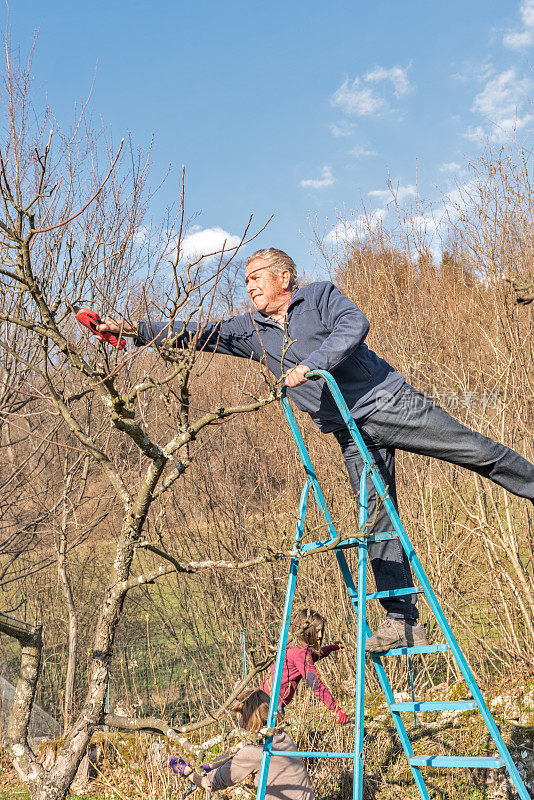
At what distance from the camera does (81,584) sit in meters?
7.24

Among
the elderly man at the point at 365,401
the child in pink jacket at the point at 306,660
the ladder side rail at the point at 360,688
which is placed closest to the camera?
the ladder side rail at the point at 360,688

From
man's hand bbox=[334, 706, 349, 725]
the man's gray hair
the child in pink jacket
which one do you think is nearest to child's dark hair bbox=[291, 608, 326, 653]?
the child in pink jacket

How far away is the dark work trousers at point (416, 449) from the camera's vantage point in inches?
108

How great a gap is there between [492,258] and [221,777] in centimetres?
435

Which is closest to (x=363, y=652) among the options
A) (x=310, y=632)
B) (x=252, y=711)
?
(x=252, y=711)

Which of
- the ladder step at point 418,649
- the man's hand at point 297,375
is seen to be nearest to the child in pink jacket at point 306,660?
the ladder step at point 418,649

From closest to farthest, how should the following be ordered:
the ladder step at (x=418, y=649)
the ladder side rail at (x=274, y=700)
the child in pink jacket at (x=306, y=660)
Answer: the ladder side rail at (x=274, y=700), the ladder step at (x=418, y=649), the child in pink jacket at (x=306, y=660)

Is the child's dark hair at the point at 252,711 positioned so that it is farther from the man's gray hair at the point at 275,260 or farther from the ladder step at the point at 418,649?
the man's gray hair at the point at 275,260

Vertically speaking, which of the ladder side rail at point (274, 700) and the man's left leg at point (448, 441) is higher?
the man's left leg at point (448, 441)

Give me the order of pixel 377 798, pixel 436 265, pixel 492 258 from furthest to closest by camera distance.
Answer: pixel 436 265 → pixel 492 258 → pixel 377 798

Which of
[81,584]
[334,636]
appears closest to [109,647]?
[334,636]

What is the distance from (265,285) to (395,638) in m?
1.68

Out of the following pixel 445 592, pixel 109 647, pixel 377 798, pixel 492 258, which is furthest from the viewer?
pixel 492 258

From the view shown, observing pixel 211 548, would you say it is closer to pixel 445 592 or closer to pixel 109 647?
pixel 445 592
